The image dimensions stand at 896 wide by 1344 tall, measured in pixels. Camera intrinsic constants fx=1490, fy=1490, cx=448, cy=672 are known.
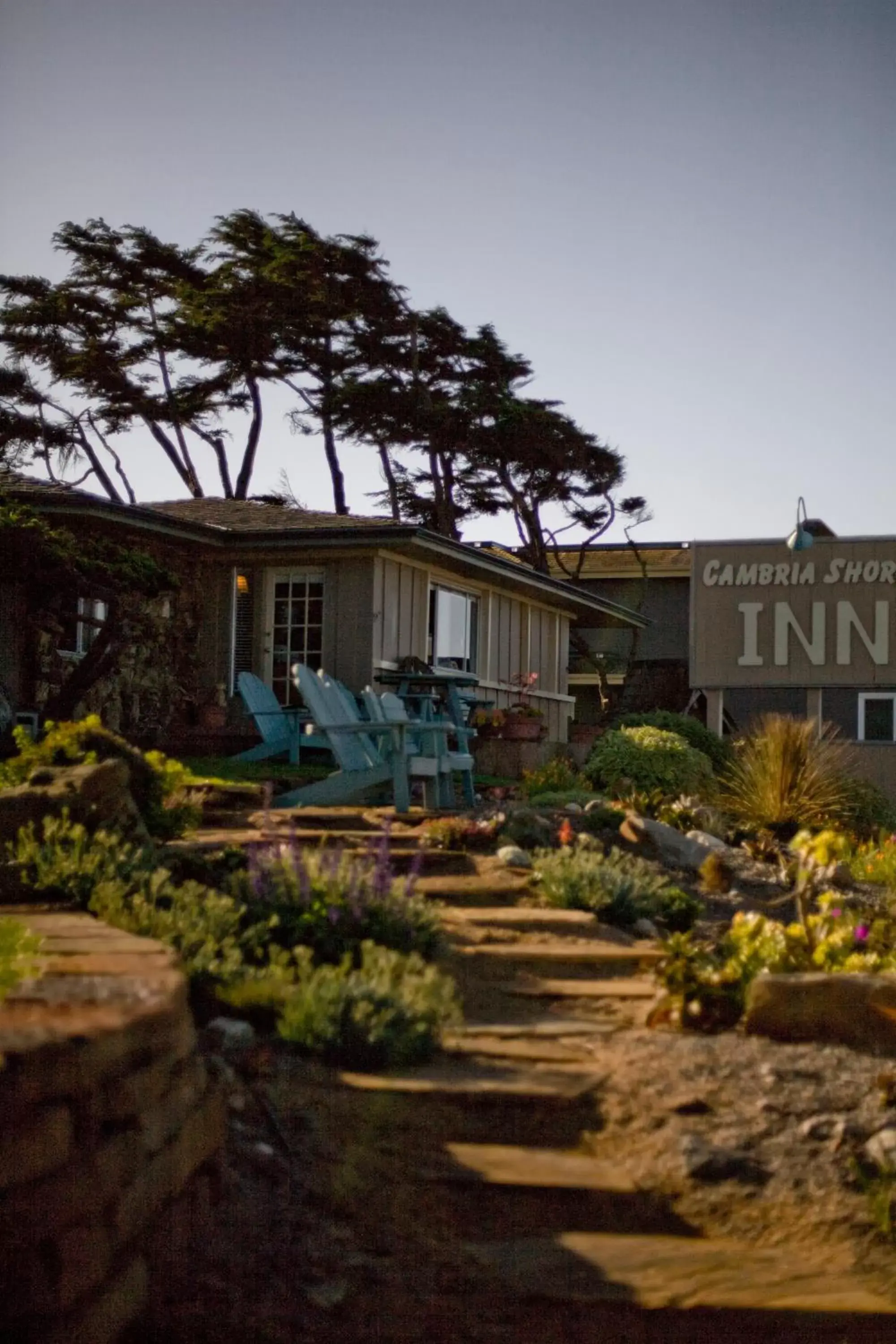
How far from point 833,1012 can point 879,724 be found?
1711 cm

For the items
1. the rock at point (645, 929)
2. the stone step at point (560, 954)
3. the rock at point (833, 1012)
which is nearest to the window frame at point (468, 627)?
the rock at point (645, 929)

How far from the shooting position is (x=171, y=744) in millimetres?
15094

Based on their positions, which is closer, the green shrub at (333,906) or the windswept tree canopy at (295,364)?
the green shrub at (333,906)

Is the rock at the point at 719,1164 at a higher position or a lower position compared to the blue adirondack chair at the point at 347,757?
lower

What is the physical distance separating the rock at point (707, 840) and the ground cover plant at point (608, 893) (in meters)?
1.89

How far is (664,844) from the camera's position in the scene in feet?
32.0

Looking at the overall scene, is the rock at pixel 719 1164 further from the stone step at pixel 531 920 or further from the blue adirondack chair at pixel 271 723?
the blue adirondack chair at pixel 271 723

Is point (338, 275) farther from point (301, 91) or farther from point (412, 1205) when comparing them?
point (412, 1205)

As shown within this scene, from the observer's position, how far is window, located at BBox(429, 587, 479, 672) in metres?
17.6

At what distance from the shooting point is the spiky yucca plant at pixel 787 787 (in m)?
12.1

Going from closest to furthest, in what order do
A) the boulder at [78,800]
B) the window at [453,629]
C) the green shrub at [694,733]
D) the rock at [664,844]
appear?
the boulder at [78,800]
the rock at [664,844]
the green shrub at [694,733]
the window at [453,629]

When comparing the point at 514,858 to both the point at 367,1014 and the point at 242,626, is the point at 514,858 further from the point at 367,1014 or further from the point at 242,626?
the point at 242,626

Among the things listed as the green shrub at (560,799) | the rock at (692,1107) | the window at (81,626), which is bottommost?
the rock at (692,1107)

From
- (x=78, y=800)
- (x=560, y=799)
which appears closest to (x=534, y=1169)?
(x=78, y=800)
